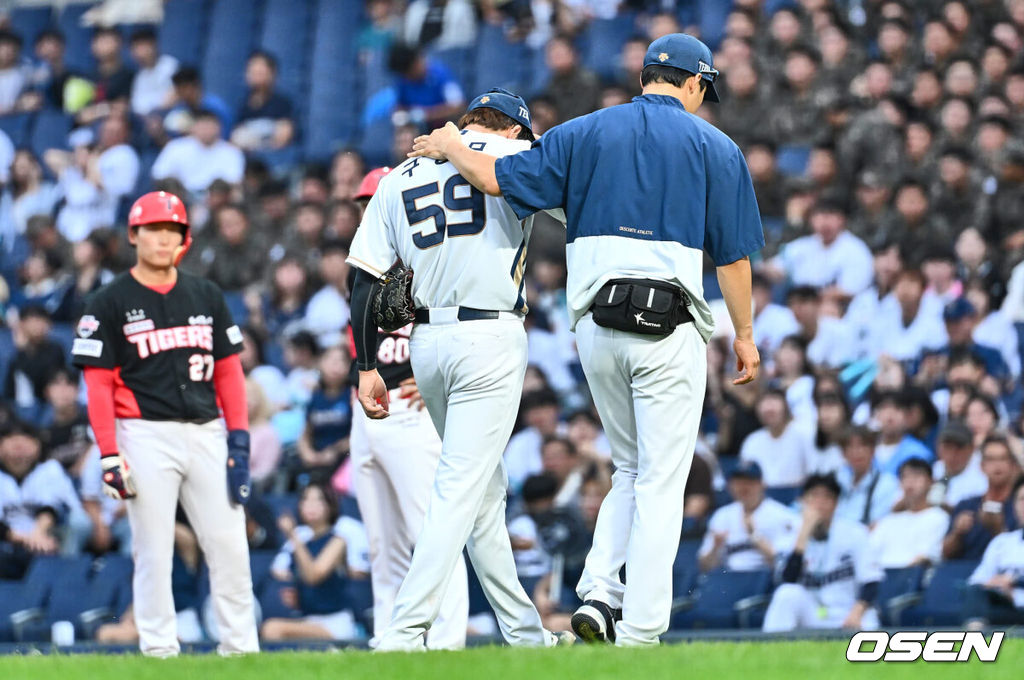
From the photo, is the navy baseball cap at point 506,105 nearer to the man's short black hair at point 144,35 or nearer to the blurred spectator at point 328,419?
the blurred spectator at point 328,419

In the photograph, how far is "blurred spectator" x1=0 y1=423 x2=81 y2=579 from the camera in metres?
10.3

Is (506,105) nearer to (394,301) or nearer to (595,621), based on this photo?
(394,301)

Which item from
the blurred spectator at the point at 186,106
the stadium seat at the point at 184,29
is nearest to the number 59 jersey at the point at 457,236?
the blurred spectator at the point at 186,106

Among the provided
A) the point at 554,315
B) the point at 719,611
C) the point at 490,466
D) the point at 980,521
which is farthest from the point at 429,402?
the point at 554,315

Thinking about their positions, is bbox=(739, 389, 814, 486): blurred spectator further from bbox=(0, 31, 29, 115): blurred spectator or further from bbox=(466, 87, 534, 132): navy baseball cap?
bbox=(0, 31, 29, 115): blurred spectator

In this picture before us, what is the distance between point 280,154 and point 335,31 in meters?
1.67

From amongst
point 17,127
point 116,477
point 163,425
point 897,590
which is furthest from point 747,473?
point 17,127

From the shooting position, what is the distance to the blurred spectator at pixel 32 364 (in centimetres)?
1154

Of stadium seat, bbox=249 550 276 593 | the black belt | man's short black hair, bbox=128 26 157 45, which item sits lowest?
stadium seat, bbox=249 550 276 593

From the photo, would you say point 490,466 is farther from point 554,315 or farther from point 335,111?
point 335,111

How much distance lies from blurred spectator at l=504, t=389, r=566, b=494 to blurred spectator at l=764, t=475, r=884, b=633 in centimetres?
183

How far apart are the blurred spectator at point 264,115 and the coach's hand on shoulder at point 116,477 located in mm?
7125

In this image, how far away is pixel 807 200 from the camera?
1086 centimetres

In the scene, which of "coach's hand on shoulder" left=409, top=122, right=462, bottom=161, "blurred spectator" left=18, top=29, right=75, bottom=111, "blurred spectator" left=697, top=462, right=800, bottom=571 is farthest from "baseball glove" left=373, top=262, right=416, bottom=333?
"blurred spectator" left=18, top=29, right=75, bottom=111
